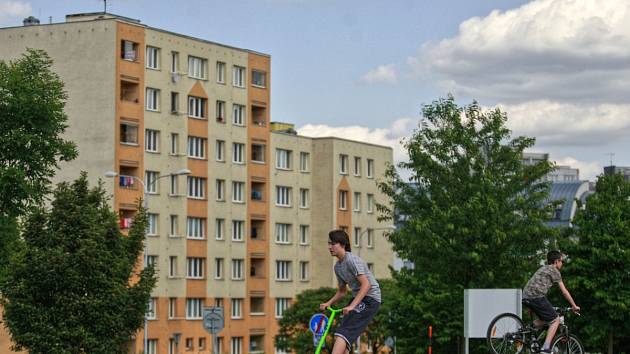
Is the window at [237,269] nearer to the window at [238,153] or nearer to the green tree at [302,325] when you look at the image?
the green tree at [302,325]

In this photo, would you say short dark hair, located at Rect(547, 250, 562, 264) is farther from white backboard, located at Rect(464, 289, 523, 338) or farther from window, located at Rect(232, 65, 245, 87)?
window, located at Rect(232, 65, 245, 87)

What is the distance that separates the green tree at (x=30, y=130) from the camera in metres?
76.2

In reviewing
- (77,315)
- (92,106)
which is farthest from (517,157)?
(92,106)

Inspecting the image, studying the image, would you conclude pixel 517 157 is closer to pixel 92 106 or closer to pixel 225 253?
pixel 92 106

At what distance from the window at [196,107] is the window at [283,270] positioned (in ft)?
54.1

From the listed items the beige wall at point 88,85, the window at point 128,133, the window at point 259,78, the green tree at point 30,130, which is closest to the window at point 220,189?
the window at point 259,78

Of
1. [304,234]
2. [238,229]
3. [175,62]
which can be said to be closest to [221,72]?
[175,62]

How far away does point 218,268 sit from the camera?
119875 millimetres

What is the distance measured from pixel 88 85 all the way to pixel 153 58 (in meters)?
6.25

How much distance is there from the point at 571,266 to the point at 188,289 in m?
61.8

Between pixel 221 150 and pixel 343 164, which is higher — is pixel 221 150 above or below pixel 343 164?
below

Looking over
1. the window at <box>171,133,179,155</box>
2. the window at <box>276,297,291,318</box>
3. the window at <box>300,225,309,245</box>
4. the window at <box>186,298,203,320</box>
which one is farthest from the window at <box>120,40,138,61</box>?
the window at <box>300,225,309,245</box>

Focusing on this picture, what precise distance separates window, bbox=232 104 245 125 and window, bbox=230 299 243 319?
46.6 feet

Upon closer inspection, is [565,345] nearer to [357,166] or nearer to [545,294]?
[545,294]
